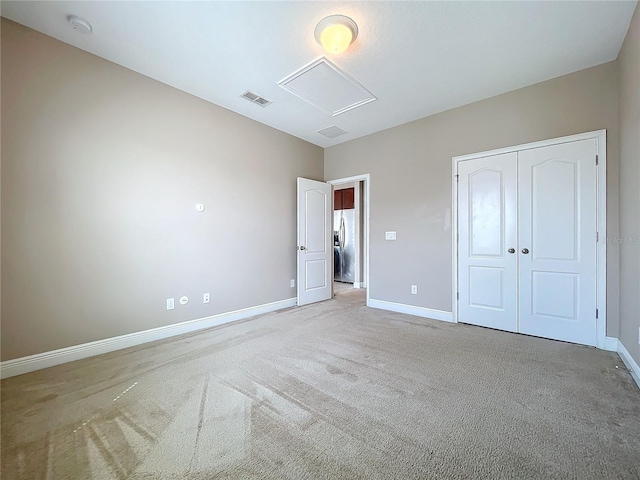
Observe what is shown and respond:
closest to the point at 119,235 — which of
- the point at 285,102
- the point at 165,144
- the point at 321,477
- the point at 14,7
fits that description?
the point at 165,144

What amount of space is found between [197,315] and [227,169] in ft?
6.07

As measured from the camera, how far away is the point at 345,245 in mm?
6508

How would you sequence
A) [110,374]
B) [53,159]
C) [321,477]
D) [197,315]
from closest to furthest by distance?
[321,477], [110,374], [53,159], [197,315]

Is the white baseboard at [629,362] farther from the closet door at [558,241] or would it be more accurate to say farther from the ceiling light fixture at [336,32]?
the ceiling light fixture at [336,32]

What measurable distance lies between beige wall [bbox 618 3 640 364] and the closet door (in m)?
0.24

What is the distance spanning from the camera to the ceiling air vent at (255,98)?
10.1 feet

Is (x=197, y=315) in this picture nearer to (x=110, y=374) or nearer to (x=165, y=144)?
(x=110, y=374)

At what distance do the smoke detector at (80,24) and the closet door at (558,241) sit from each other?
424cm

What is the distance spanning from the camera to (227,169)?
11.2 feet

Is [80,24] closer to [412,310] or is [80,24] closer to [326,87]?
[326,87]

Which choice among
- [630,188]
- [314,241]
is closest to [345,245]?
[314,241]

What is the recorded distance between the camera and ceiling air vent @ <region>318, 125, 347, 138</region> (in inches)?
156

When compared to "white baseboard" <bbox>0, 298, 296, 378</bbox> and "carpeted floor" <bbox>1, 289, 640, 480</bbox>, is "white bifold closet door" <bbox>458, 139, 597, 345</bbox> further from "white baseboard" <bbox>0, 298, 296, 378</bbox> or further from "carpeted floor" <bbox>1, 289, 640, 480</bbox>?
"white baseboard" <bbox>0, 298, 296, 378</bbox>

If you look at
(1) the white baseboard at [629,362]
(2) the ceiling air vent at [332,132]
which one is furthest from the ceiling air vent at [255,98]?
(1) the white baseboard at [629,362]
